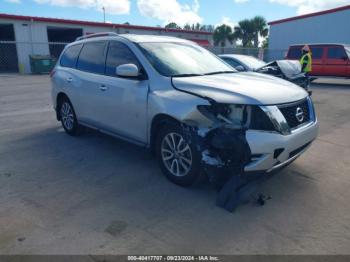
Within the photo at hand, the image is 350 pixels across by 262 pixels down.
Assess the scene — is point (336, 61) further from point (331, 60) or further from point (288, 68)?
point (288, 68)

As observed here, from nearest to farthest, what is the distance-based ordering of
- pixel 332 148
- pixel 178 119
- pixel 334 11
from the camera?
pixel 178 119 → pixel 332 148 → pixel 334 11

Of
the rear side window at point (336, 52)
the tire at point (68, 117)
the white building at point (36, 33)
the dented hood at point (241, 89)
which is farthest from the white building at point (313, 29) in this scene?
the tire at point (68, 117)

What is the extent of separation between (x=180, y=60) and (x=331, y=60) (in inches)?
544

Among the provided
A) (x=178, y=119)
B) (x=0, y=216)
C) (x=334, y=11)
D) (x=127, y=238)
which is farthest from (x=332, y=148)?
(x=334, y=11)

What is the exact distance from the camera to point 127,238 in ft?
9.61

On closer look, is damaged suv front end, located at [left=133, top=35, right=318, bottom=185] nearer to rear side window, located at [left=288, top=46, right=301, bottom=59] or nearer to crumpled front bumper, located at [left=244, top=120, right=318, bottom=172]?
crumpled front bumper, located at [left=244, top=120, right=318, bottom=172]

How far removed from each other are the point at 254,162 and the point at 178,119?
992 millimetres

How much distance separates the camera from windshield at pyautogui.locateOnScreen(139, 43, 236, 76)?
4.26m

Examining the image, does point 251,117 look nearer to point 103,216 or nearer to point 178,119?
point 178,119

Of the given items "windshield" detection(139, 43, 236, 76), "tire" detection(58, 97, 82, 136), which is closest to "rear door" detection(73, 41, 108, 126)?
"tire" detection(58, 97, 82, 136)

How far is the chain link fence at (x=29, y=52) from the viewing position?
80.3 feet

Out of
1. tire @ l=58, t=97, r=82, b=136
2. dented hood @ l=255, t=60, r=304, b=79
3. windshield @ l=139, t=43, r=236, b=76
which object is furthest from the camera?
dented hood @ l=255, t=60, r=304, b=79

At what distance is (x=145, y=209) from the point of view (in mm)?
3447

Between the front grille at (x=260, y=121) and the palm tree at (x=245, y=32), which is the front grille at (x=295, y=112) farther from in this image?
the palm tree at (x=245, y=32)
